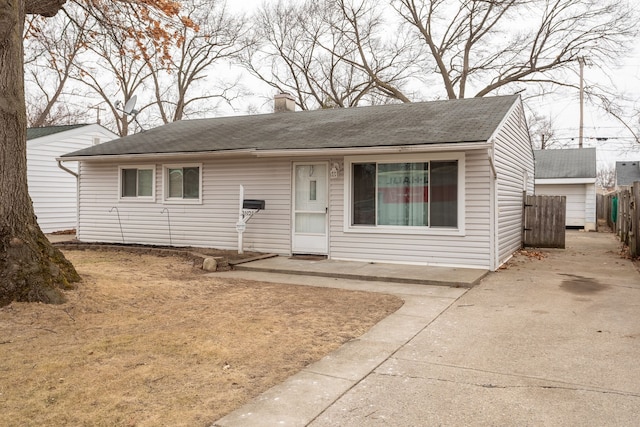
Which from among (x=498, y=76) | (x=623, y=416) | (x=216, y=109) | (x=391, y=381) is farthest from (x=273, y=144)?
(x=216, y=109)

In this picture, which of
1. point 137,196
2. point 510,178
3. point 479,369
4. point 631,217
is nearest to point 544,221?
point 631,217

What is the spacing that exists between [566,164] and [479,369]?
2099 cm

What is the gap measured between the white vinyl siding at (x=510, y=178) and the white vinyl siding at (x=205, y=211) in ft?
15.0

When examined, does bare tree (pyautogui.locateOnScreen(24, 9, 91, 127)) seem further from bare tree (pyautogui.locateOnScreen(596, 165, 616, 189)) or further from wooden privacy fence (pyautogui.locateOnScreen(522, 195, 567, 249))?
bare tree (pyautogui.locateOnScreen(596, 165, 616, 189))

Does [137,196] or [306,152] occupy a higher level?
[306,152]

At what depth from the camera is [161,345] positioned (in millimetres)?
4387

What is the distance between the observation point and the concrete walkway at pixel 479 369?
9.76 feet

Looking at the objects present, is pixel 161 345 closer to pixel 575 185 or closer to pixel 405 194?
pixel 405 194

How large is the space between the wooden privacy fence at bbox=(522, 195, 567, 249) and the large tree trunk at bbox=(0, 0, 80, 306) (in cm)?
1131

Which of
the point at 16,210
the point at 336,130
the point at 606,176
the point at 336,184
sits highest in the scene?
the point at 606,176

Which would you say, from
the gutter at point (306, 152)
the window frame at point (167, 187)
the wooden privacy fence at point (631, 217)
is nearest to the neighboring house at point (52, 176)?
the gutter at point (306, 152)

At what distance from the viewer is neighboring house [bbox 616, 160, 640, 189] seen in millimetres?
32500

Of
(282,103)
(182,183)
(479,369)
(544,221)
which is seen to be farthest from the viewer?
(282,103)

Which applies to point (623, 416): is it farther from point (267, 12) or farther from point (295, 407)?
point (267, 12)
